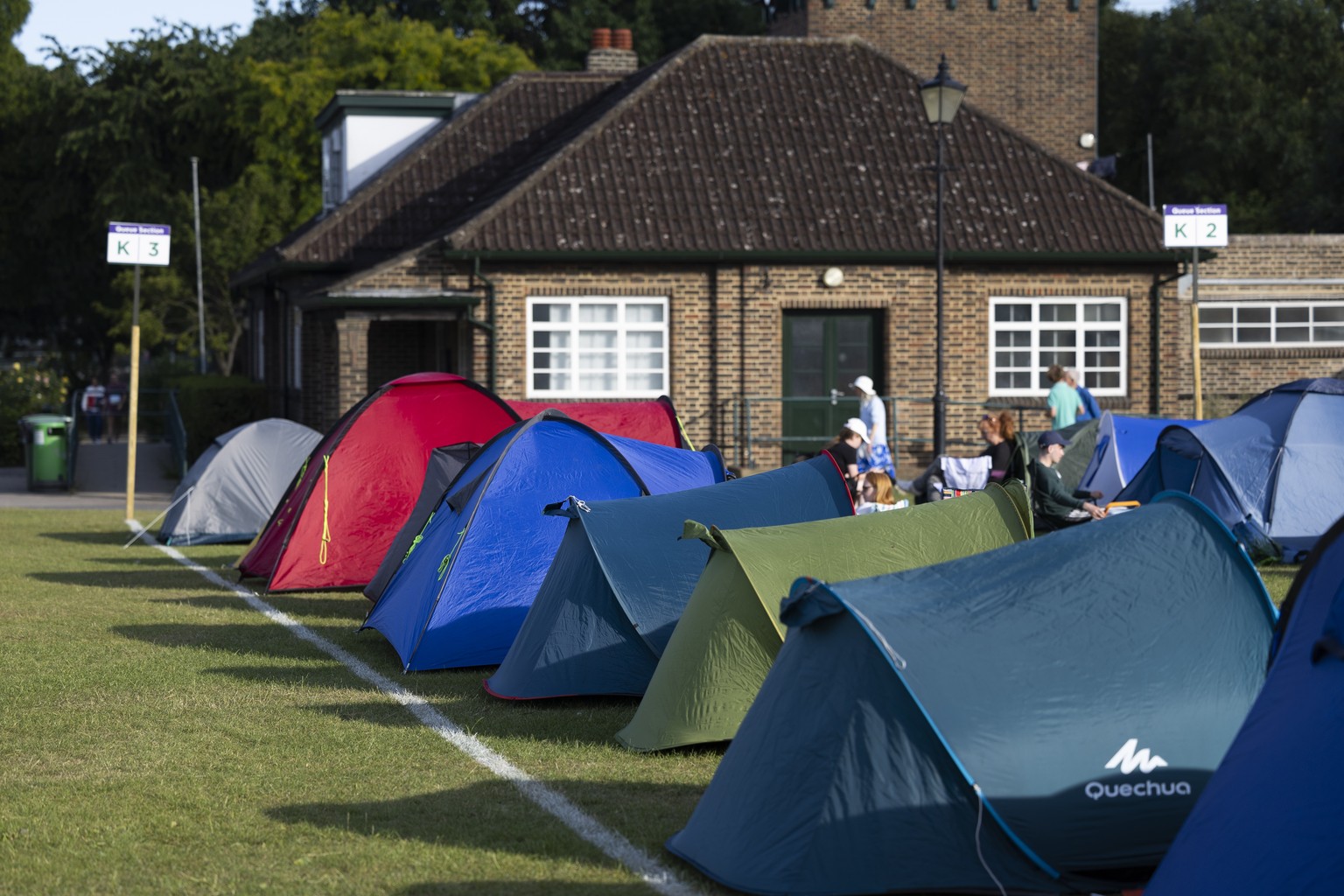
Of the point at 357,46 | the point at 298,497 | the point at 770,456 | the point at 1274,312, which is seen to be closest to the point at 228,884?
the point at 298,497

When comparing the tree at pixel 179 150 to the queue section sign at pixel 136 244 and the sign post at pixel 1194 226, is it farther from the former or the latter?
the sign post at pixel 1194 226

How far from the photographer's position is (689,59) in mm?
27188

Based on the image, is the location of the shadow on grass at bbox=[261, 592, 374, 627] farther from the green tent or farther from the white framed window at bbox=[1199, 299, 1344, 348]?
the white framed window at bbox=[1199, 299, 1344, 348]

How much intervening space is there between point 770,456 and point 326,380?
6786 millimetres

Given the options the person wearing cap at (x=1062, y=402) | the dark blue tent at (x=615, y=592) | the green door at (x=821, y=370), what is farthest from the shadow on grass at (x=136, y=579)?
the green door at (x=821, y=370)

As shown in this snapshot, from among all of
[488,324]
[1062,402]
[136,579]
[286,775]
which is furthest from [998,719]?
[488,324]

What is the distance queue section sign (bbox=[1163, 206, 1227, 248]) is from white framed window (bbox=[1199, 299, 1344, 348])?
15.2m

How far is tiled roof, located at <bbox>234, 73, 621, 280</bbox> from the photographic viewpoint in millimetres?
27047

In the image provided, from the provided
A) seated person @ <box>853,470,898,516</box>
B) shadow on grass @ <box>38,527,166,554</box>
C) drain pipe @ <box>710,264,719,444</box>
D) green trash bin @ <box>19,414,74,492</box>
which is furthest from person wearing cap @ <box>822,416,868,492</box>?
green trash bin @ <box>19,414,74,492</box>

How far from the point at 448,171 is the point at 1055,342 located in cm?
988

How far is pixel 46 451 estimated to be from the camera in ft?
82.0

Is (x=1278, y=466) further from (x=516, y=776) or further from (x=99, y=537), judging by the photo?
(x=99, y=537)

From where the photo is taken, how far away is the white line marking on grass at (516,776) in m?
6.08

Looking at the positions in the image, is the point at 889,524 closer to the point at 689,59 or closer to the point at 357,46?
the point at 689,59
